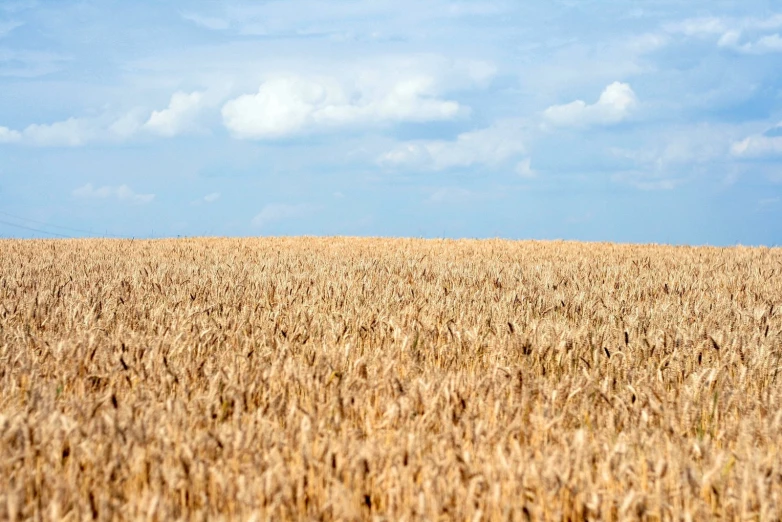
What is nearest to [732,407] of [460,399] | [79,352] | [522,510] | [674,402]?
[674,402]

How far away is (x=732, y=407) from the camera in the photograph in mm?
3916

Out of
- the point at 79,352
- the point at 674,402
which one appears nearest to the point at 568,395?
the point at 674,402

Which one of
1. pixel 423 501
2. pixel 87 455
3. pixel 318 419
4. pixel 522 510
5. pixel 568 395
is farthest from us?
pixel 568 395

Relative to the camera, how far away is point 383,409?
138 inches

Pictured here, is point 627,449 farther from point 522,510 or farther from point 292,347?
point 292,347

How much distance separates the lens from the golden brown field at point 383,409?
2.41 meters

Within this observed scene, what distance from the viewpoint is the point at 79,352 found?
4.18 meters

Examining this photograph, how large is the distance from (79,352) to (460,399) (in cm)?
226

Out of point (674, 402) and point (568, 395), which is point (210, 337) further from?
point (674, 402)

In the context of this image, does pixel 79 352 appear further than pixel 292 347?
No

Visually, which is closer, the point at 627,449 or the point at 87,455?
the point at 87,455

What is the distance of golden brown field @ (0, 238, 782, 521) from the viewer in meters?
2.41

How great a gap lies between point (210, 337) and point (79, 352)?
3.00 feet

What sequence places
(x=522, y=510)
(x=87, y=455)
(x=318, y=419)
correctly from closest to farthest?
(x=522, y=510) → (x=87, y=455) → (x=318, y=419)
